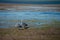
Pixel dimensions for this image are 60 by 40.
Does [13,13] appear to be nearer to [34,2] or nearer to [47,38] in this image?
[34,2]

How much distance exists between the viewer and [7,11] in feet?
4.37

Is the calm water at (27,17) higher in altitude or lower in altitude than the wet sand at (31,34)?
higher

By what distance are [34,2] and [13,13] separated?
0.31 metres

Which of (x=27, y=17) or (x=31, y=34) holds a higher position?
(x=27, y=17)

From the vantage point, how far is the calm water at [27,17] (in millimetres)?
1328

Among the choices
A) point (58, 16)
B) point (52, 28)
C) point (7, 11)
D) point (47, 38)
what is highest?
point (7, 11)

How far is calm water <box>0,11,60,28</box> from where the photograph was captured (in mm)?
1328

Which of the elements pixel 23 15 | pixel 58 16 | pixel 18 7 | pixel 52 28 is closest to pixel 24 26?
pixel 23 15

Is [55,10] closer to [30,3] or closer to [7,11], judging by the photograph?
[30,3]

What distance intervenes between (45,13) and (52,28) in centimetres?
22

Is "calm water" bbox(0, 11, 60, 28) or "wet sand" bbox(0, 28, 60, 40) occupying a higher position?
"calm water" bbox(0, 11, 60, 28)

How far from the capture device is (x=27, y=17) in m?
1.33

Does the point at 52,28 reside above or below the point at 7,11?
below

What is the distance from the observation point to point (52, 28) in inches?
51.1
